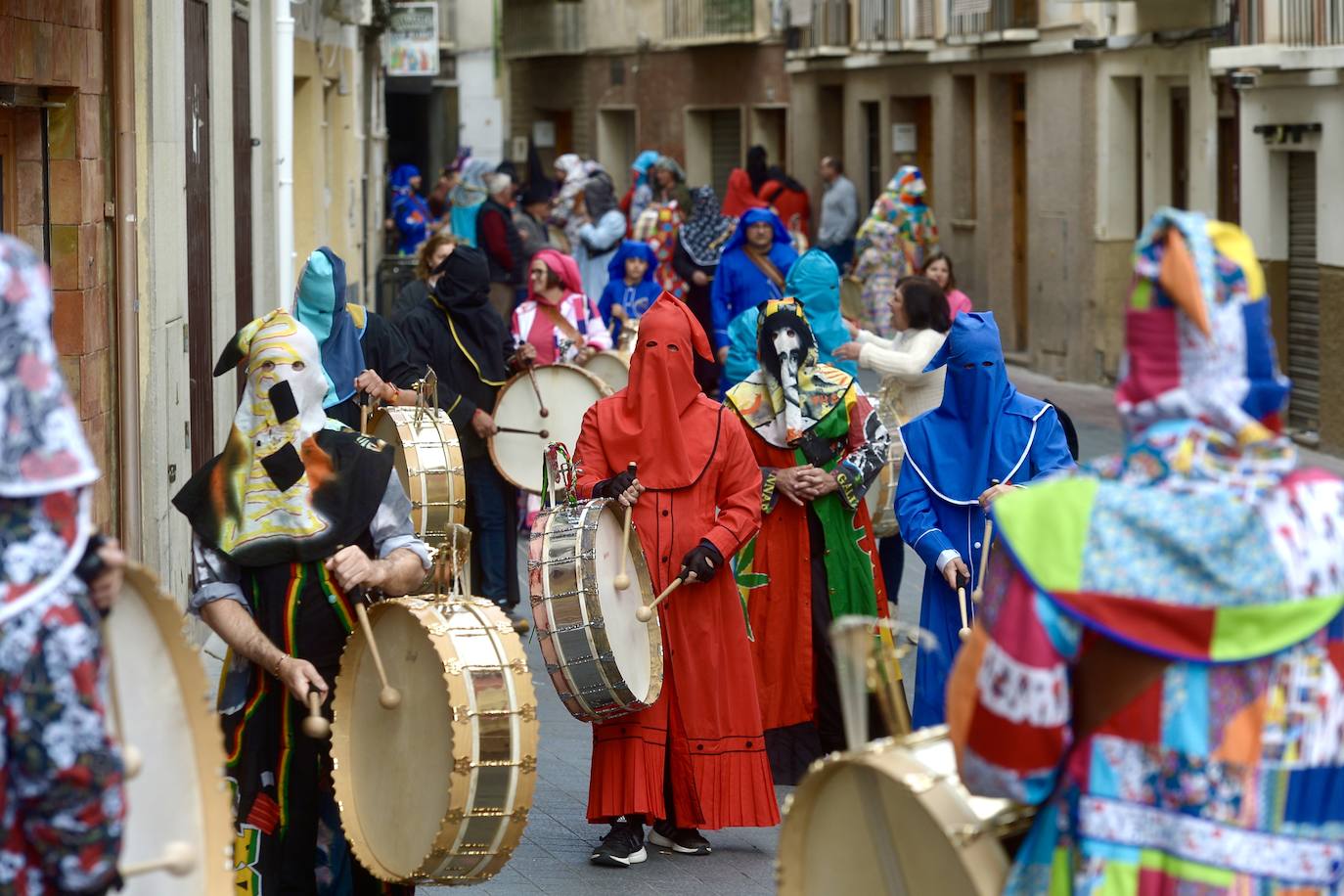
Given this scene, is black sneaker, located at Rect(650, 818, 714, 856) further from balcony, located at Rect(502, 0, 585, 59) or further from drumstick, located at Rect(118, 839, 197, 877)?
balcony, located at Rect(502, 0, 585, 59)

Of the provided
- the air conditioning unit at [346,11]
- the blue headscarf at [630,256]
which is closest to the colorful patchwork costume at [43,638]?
the blue headscarf at [630,256]

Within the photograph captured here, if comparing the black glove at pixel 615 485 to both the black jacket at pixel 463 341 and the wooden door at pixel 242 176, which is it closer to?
the black jacket at pixel 463 341

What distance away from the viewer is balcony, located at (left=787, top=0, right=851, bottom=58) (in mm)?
32625

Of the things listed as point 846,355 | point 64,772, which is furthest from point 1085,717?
point 846,355

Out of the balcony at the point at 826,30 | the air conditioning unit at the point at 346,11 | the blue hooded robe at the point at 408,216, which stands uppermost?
the balcony at the point at 826,30

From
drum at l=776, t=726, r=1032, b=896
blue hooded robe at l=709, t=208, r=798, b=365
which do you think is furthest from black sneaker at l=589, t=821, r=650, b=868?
blue hooded robe at l=709, t=208, r=798, b=365

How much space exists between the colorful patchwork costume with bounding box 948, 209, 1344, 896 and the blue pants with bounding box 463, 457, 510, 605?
7.75 meters

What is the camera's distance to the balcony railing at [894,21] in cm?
2895

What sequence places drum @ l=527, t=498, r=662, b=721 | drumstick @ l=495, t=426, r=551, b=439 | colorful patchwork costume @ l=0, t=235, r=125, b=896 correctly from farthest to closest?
drumstick @ l=495, t=426, r=551, b=439 → drum @ l=527, t=498, r=662, b=721 → colorful patchwork costume @ l=0, t=235, r=125, b=896

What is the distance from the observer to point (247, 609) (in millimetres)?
5414

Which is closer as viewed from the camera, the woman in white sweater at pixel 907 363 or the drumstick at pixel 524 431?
the woman in white sweater at pixel 907 363

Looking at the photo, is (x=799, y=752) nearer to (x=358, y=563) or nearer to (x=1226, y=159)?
(x=358, y=563)

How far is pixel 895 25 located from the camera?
29875mm

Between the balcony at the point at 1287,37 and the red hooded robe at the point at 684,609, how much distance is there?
1118cm
